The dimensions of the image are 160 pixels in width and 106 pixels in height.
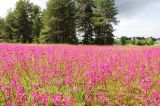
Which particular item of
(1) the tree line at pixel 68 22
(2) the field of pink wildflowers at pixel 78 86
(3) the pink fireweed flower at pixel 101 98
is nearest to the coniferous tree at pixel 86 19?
(1) the tree line at pixel 68 22

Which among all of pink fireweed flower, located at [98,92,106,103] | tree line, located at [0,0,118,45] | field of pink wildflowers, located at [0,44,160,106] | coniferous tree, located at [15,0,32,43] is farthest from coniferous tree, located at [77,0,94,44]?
pink fireweed flower, located at [98,92,106,103]

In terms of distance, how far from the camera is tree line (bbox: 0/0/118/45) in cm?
4422

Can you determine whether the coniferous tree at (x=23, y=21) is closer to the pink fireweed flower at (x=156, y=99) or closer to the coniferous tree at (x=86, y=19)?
the coniferous tree at (x=86, y=19)

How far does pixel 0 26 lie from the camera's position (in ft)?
216

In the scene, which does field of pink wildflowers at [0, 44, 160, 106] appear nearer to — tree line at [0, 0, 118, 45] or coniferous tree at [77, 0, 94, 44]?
tree line at [0, 0, 118, 45]

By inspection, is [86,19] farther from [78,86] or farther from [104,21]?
[78,86]

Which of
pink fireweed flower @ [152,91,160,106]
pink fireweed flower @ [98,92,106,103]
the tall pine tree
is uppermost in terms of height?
the tall pine tree

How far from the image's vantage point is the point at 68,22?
144ft

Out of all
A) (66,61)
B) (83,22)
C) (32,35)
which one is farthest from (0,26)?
(66,61)

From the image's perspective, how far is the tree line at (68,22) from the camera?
44.2 metres

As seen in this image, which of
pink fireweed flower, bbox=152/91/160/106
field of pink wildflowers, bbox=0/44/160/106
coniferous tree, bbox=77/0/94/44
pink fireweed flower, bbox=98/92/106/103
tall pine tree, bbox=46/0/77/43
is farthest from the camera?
coniferous tree, bbox=77/0/94/44

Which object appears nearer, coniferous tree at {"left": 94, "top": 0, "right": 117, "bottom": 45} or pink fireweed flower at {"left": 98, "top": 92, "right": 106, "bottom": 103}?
pink fireweed flower at {"left": 98, "top": 92, "right": 106, "bottom": 103}

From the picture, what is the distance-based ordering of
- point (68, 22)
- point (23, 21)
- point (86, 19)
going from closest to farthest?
point (68, 22) → point (86, 19) → point (23, 21)

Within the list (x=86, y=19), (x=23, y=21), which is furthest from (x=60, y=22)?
(x=23, y=21)
